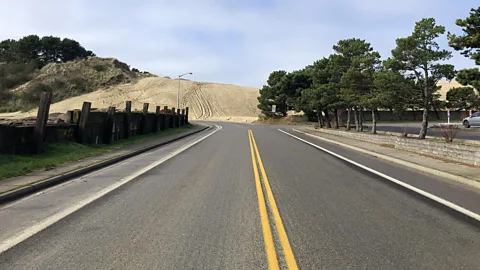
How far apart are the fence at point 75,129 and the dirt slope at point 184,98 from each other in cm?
7216

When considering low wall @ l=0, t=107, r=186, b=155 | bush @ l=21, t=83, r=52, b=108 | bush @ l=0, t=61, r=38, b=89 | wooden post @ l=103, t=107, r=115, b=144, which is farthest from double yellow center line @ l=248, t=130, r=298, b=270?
bush @ l=0, t=61, r=38, b=89

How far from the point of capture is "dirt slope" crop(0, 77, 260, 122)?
10419cm

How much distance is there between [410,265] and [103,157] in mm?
12842

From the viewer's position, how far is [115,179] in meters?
11.2

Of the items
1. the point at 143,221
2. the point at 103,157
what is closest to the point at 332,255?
the point at 143,221

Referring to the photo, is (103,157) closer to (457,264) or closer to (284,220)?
(284,220)

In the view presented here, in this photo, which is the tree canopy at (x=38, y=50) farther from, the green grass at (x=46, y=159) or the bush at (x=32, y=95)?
the green grass at (x=46, y=159)

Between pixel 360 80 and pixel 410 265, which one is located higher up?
pixel 360 80

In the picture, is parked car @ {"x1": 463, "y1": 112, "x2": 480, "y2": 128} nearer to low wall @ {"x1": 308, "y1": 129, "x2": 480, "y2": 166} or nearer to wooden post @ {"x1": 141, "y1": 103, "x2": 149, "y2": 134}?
low wall @ {"x1": 308, "y1": 129, "x2": 480, "y2": 166}

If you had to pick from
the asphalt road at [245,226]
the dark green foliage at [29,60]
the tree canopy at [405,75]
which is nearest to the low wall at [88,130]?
the asphalt road at [245,226]

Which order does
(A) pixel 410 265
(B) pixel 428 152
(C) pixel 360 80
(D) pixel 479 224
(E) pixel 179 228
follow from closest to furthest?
(A) pixel 410 265, (E) pixel 179 228, (D) pixel 479 224, (B) pixel 428 152, (C) pixel 360 80

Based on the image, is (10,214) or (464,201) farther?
(464,201)

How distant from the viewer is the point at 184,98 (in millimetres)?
116312

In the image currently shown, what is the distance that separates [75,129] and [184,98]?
99.2 m
